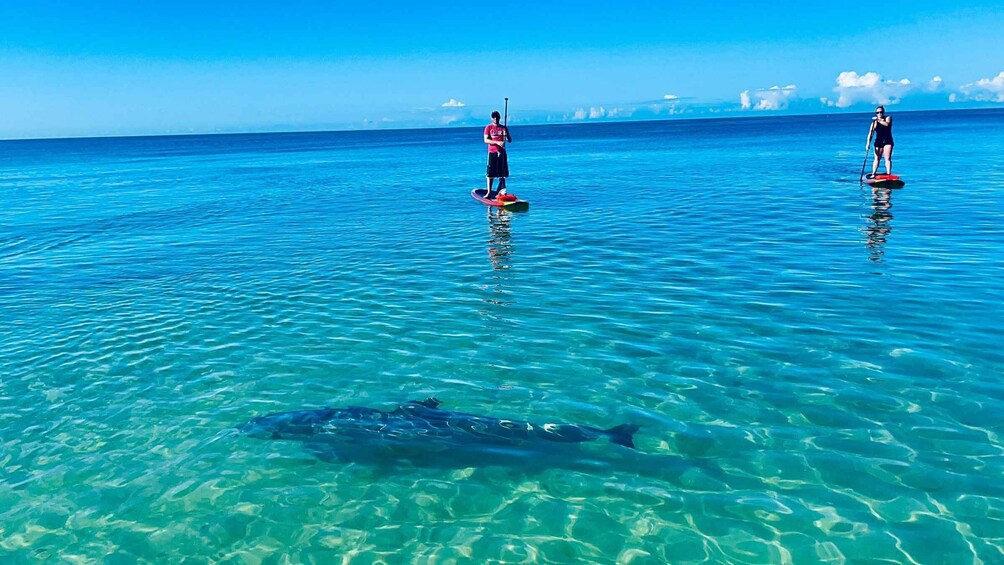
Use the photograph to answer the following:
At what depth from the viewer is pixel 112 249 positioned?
23141 mm

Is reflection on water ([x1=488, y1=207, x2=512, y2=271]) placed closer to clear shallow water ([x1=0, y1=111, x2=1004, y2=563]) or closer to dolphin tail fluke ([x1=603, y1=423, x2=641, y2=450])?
clear shallow water ([x1=0, y1=111, x2=1004, y2=563])

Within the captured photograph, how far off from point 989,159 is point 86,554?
52.3 m

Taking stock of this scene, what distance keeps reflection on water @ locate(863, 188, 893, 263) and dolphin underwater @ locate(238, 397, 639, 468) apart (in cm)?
1213

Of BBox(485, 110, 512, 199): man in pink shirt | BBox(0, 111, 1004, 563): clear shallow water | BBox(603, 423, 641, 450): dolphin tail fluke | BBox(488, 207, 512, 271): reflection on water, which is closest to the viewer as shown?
BBox(0, 111, 1004, 563): clear shallow water

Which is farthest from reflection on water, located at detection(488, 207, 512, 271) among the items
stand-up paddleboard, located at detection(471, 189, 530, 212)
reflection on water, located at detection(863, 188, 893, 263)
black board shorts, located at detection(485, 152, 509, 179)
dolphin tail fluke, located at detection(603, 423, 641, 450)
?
reflection on water, located at detection(863, 188, 893, 263)

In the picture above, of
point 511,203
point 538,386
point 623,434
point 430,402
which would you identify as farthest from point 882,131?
point 430,402

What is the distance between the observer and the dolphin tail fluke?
8.18 meters

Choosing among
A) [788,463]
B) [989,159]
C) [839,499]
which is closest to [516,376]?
[788,463]

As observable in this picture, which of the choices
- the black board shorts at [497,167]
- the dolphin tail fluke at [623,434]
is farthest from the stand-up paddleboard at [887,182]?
the dolphin tail fluke at [623,434]

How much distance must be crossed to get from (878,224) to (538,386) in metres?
16.6

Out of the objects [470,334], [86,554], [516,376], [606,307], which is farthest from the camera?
[606,307]

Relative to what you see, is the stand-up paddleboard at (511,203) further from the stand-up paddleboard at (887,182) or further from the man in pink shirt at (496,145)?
the stand-up paddleboard at (887,182)

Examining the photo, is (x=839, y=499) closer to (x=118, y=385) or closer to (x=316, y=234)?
(x=118, y=385)

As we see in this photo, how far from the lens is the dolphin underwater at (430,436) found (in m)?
8.00
